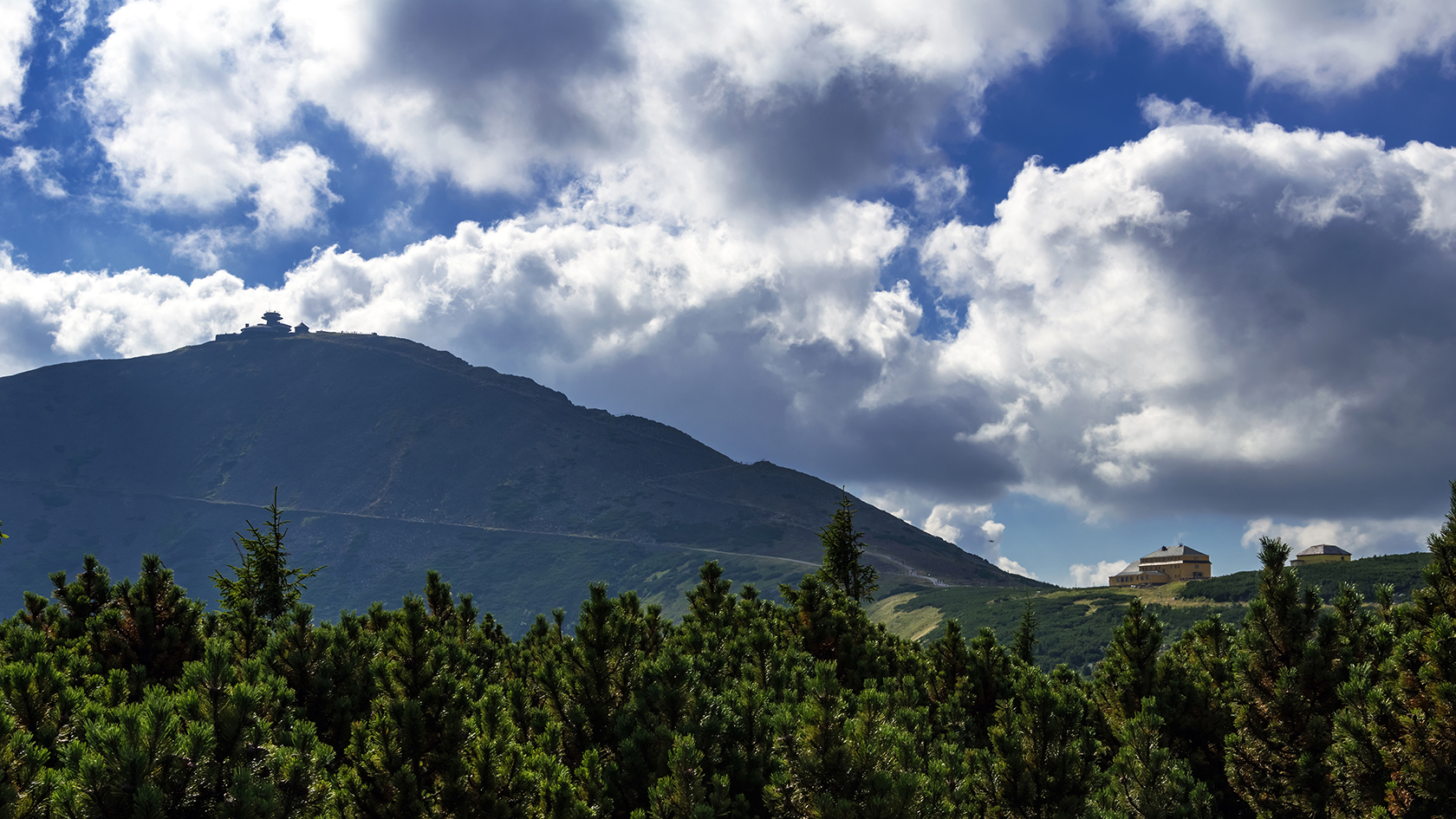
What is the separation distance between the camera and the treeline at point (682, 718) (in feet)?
26.8

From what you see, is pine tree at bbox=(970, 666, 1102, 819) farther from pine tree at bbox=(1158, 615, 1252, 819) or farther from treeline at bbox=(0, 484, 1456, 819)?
pine tree at bbox=(1158, 615, 1252, 819)

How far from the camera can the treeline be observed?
321 inches

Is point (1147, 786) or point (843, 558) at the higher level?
point (843, 558)

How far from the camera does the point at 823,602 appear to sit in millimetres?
20406

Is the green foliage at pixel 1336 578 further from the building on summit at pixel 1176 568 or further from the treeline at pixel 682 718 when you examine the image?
the treeline at pixel 682 718

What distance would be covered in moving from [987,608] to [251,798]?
169487 millimetres

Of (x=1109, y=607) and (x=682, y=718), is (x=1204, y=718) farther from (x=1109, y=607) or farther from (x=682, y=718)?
(x=1109, y=607)

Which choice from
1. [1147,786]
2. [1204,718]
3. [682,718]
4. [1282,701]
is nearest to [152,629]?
[682,718]

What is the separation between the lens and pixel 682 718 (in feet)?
34.9

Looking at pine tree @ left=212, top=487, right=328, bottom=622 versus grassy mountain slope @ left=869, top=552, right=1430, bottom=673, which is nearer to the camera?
pine tree @ left=212, top=487, right=328, bottom=622

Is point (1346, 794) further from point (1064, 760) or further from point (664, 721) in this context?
point (664, 721)

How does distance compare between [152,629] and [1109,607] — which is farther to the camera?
[1109,607]

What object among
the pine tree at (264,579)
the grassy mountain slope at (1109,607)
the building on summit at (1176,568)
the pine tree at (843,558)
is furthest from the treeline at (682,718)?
the building on summit at (1176,568)

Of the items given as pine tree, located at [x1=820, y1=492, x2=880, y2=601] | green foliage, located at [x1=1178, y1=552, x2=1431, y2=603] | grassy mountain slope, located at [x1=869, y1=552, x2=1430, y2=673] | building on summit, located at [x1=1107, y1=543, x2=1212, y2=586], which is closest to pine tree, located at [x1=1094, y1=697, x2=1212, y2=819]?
pine tree, located at [x1=820, y1=492, x2=880, y2=601]
